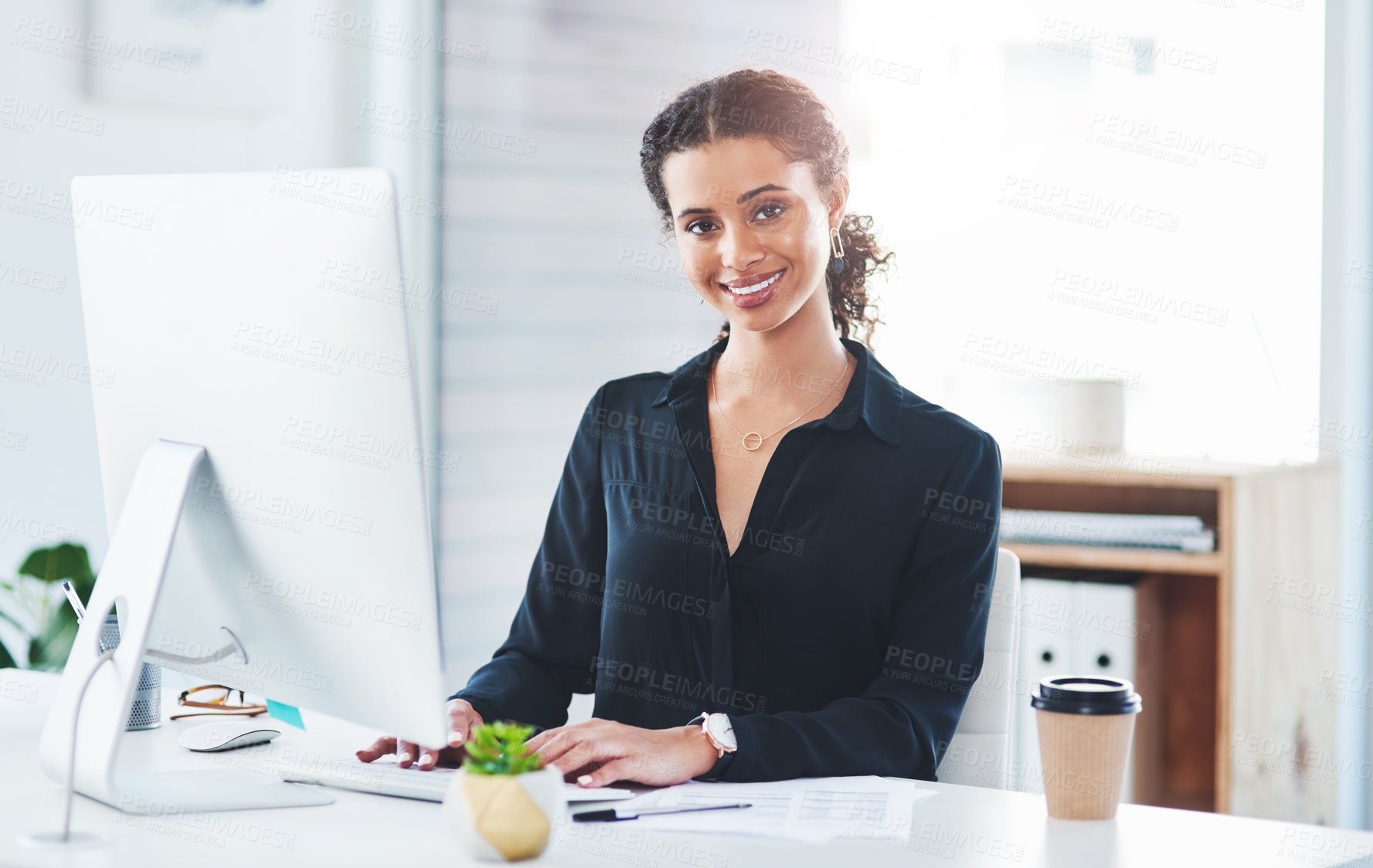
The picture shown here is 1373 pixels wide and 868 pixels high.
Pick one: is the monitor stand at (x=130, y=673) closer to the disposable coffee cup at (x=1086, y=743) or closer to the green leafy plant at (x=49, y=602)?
the disposable coffee cup at (x=1086, y=743)

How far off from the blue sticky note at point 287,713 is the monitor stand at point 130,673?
0.17 meters

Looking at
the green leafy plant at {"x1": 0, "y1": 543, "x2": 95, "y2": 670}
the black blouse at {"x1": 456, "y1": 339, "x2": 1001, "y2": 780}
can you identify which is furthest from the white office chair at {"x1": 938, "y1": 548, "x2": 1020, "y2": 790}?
the green leafy plant at {"x1": 0, "y1": 543, "x2": 95, "y2": 670}

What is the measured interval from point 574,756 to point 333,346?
472mm

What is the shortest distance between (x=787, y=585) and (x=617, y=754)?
426 mm

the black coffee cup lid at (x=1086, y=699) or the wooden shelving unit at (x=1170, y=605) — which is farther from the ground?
the black coffee cup lid at (x=1086, y=699)

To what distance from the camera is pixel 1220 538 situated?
2621 millimetres

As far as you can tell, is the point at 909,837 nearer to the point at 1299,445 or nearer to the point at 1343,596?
the point at 1343,596

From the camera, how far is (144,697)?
145 cm

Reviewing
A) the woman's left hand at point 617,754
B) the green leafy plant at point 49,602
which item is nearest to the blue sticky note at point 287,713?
Answer: the woman's left hand at point 617,754

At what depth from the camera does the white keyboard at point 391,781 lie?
116 cm

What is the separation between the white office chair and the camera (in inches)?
59.0

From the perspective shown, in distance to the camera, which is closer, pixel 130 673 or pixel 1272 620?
pixel 130 673

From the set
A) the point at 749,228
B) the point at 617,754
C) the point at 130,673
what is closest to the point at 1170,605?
the point at 749,228

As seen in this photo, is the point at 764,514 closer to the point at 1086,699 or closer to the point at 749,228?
the point at 749,228
